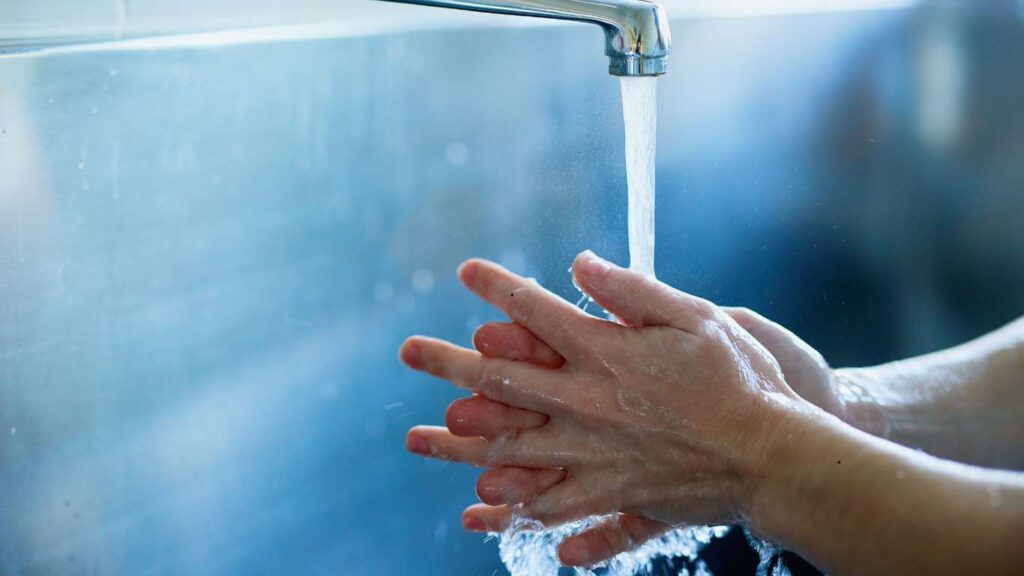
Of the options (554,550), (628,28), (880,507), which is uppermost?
(628,28)

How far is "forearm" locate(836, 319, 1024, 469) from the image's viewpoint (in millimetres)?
800

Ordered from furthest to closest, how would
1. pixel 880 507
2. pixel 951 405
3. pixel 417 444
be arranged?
pixel 951 405
pixel 417 444
pixel 880 507

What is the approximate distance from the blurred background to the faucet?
0.58 ft

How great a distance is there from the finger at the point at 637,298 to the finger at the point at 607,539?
0.15 m

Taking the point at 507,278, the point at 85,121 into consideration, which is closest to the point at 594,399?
the point at 507,278

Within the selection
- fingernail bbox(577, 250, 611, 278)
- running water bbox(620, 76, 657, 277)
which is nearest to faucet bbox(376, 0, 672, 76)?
running water bbox(620, 76, 657, 277)

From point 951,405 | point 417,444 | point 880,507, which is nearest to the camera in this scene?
point 880,507

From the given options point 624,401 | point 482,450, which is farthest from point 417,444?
point 624,401

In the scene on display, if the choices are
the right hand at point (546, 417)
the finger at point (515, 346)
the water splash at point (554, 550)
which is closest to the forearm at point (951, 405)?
the right hand at point (546, 417)

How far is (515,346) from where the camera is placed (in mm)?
644

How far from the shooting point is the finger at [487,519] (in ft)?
2.27

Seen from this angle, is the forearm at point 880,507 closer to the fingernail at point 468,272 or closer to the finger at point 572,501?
the finger at point 572,501

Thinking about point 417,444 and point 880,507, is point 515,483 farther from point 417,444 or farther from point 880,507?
point 880,507

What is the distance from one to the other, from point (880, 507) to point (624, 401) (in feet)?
0.50
